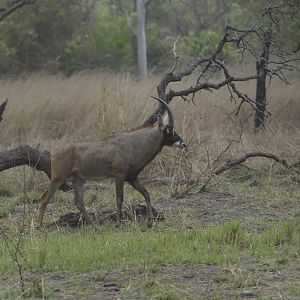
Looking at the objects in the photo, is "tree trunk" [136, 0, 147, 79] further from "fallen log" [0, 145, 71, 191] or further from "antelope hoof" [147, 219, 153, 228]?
"antelope hoof" [147, 219, 153, 228]

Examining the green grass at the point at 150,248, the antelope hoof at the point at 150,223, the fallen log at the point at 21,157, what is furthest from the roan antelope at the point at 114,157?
the fallen log at the point at 21,157

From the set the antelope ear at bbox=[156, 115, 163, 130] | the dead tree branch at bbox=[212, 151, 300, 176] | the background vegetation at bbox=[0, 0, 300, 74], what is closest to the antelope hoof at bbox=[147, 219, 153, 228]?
the antelope ear at bbox=[156, 115, 163, 130]

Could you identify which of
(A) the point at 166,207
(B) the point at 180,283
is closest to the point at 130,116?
(A) the point at 166,207

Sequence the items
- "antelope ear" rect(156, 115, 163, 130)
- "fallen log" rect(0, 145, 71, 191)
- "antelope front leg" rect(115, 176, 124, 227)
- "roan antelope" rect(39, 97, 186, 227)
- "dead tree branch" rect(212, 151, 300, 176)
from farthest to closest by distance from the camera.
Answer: "dead tree branch" rect(212, 151, 300, 176)
"fallen log" rect(0, 145, 71, 191)
"antelope ear" rect(156, 115, 163, 130)
"roan antelope" rect(39, 97, 186, 227)
"antelope front leg" rect(115, 176, 124, 227)

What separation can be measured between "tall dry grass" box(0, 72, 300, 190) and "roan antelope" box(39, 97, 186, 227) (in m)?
2.42

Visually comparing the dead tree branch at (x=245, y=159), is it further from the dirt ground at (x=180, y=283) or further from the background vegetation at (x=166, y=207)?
the dirt ground at (x=180, y=283)

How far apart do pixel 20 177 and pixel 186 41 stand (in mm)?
23361

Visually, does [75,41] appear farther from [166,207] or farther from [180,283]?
[180,283]

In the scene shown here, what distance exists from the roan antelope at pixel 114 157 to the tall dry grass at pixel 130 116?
2415 mm

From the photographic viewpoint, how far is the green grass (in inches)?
298

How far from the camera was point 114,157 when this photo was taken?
32.8 ft

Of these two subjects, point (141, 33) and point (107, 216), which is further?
point (141, 33)

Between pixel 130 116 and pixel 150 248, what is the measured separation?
7.09 metres

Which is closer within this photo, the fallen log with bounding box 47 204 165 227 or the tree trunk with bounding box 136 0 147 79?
the fallen log with bounding box 47 204 165 227
